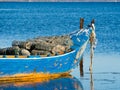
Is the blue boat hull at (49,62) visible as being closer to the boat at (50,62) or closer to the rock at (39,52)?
the boat at (50,62)

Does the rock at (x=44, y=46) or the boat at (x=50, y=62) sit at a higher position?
the rock at (x=44, y=46)

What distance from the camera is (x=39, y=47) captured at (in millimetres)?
34719

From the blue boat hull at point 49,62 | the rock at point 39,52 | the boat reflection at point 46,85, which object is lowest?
the boat reflection at point 46,85

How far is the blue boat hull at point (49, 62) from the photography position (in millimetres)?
32156

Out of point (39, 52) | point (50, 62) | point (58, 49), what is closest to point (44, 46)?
point (39, 52)

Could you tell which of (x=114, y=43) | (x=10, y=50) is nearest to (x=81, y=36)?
(x=10, y=50)

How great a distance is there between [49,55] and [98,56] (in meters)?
11.3

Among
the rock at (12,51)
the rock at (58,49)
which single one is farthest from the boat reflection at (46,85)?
the rock at (12,51)

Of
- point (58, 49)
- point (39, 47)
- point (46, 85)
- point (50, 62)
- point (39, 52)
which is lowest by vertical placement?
point (46, 85)

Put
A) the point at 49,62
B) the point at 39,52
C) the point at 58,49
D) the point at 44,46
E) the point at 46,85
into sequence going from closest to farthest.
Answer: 1. the point at 46,85
2. the point at 49,62
3. the point at 39,52
4. the point at 44,46
5. the point at 58,49

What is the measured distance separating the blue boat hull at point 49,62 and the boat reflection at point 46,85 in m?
0.67

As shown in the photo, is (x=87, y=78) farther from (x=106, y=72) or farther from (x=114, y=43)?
(x=114, y=43)

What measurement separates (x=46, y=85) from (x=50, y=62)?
1.91 metres

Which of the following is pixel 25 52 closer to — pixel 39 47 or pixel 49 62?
pixel 39 47
